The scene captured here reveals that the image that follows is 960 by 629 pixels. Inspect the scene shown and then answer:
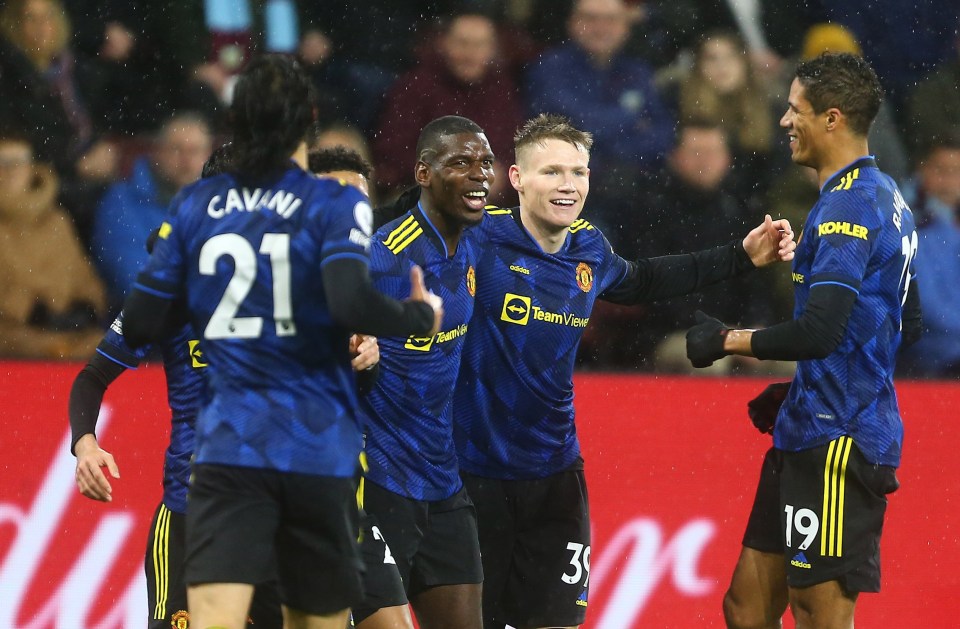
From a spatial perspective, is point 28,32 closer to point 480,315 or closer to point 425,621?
point 480,315

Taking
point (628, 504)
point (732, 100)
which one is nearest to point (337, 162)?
point (628, 504)

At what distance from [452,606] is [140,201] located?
3218 mm

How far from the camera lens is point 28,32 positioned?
23.0ft

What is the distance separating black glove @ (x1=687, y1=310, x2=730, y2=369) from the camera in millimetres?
4219

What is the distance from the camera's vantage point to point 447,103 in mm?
7012

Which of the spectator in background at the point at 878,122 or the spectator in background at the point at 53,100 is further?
the spectator in background at the point at 878,122

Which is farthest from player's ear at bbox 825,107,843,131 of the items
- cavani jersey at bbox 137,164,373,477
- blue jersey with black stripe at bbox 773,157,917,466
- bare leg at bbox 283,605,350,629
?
bare leg at bbox 283,605,350,629

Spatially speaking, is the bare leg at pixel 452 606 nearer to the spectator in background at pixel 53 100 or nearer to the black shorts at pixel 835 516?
the black shorts at pixel 835 516

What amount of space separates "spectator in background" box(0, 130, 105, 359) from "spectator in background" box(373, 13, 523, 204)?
1.49 meters

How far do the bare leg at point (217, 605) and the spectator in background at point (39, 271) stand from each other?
350cm

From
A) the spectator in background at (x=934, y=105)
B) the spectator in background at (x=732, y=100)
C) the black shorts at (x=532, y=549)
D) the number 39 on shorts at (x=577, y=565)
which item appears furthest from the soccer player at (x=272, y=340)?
the spectator in background at (x=934, y=105)

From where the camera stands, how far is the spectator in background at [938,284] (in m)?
6.64

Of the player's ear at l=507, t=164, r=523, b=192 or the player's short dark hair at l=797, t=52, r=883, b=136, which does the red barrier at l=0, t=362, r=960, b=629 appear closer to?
the player's ear at l=507, t=164, r=523, b=192

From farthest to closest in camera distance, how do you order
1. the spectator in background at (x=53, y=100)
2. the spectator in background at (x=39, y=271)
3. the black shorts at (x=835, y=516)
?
the spectator in background at (x=53, y=100) → the spectator in background at (x=39, y=271) → the black shorts at (x=835, y=516)
